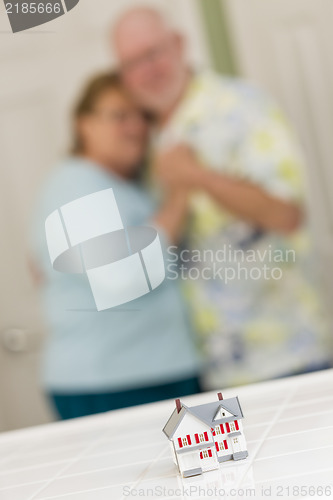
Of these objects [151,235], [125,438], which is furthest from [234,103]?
[151,235]

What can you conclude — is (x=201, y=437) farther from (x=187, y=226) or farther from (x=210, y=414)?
(x=187, y=226)

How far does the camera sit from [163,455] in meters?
0.65

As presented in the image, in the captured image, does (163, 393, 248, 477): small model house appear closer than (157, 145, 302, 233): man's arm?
Yes

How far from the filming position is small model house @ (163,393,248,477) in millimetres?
551

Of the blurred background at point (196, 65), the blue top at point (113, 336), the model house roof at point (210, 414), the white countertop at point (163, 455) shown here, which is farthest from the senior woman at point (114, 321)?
the model house roof at point (210, 414)

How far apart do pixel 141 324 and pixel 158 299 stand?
87 millimetres

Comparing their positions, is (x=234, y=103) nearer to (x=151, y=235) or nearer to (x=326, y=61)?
(x=326, y=61)

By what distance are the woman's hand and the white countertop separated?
799 millimetres

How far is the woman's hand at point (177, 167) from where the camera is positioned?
5.41 feet

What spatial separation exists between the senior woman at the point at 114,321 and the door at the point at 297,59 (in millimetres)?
370

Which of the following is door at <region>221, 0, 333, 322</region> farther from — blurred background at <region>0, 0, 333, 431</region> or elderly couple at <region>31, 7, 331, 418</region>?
elderly couple at <region>31, 7, 331, 418</region>

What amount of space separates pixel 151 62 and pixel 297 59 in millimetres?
425

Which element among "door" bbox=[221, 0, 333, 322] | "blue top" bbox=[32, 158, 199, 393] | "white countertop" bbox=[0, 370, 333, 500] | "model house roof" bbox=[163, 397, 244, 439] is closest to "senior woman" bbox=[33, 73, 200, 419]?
"blue top" bbox=[32, 158, 199, 393]

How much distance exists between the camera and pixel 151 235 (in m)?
0.54
